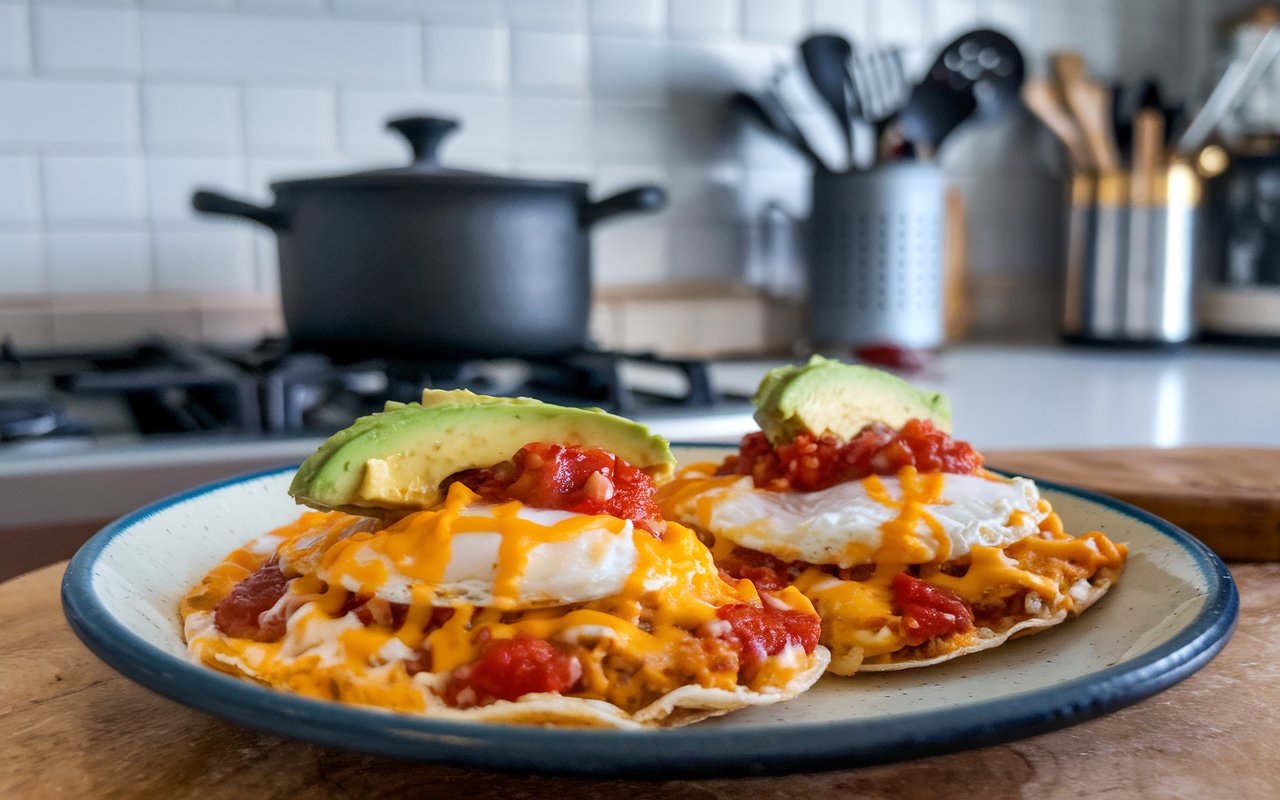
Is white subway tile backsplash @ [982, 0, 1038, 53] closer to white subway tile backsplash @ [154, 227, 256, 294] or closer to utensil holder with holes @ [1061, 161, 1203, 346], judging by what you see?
utensil holder with holes @ [1061, 161, 1203, 346]

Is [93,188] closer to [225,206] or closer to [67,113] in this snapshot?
[67,113]

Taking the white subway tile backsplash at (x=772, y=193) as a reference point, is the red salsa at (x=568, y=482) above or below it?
below

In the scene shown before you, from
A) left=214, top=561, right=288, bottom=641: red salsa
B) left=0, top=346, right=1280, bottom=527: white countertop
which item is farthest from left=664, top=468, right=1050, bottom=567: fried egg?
left=0, top=346, right=1280, bottom=527: white countertop

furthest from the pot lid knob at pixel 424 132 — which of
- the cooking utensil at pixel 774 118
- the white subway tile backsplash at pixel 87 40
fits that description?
the cooking utensil at pixel 774 118

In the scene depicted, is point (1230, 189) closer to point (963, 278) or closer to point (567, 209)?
point (963, 278)

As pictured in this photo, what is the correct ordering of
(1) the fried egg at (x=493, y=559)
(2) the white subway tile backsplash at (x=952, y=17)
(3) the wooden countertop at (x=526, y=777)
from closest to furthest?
(3) the wooden countertop at (x=526, y=777), (1) the fried egg at (x=493, y=559), (2) the white subway tile backsplash at (x=952, y=17)

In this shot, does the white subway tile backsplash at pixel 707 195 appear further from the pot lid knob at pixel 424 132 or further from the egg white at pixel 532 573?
the egg white at pixel 532 573
